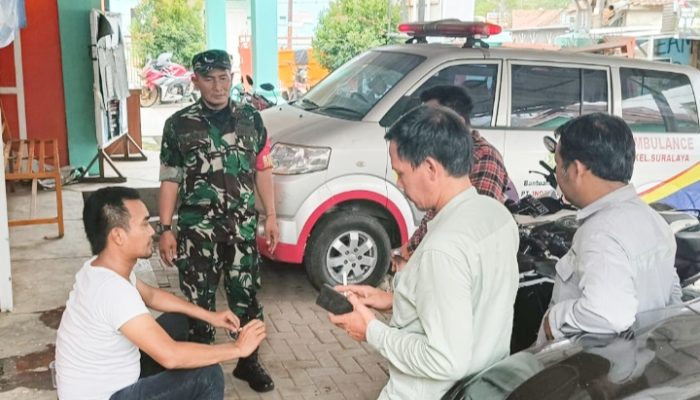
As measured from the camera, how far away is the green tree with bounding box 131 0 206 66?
2291 centimetres

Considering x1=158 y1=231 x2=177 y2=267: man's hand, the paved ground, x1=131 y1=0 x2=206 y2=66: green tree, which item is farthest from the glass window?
x1=131 y1=0 x2=206 y2=66: green tree

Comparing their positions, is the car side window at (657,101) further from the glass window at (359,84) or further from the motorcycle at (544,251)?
the motorcycle at (544,251)

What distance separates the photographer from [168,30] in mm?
22938

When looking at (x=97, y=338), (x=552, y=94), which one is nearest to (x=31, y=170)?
(x=97, y=338)

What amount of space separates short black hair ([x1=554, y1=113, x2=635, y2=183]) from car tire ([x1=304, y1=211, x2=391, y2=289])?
3.15 meters

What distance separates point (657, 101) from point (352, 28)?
13302 mm

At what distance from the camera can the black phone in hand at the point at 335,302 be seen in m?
2.16

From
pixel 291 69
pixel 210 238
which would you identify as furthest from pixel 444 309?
pixel 291 69

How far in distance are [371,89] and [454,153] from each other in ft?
12.5

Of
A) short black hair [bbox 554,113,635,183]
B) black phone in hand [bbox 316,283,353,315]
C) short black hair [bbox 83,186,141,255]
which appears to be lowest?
black phone in hand [bbox 316,283,353,315]

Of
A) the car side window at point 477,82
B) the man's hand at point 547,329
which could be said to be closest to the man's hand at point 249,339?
the man's hand at point 547,329

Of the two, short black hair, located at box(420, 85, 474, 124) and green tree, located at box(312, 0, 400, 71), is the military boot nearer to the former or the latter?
short black hair, located at box(420, 85, 474, 124)

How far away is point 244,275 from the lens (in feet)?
12.5

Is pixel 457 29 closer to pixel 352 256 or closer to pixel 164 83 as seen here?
pixel 352 256
